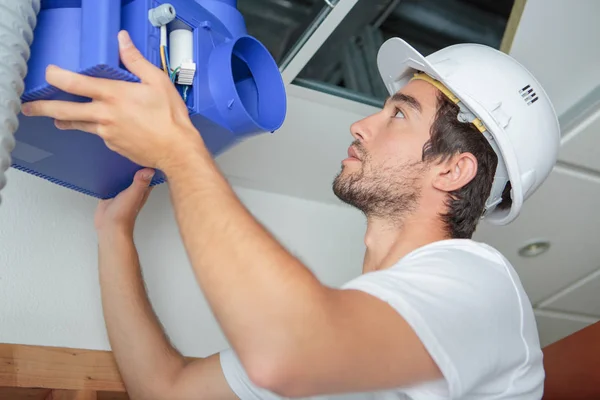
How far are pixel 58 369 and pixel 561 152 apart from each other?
1491mm

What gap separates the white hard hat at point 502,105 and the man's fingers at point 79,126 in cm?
74

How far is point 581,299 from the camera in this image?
9.30 feet

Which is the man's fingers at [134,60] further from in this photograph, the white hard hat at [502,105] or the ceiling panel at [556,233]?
the ceiling panel at [556,233]

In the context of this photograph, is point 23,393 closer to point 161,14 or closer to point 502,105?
point 161,14

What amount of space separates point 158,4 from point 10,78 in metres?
0.27

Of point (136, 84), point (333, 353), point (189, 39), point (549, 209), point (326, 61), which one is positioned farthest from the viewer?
point (549, 209)

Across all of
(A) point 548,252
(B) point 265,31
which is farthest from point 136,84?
(A) point 548,252

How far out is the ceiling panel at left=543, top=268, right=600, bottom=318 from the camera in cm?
274

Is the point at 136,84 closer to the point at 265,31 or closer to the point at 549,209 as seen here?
the point at 265,31

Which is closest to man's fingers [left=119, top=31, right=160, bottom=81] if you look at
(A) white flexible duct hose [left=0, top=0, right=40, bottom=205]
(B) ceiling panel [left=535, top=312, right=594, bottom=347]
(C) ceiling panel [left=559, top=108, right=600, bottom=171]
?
(A) white flexible duct hose [left=0, top=0, right=40, bottom=205]

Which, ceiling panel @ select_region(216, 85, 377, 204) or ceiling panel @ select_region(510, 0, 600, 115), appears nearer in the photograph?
ceiling panel @ select_region(510, 0, 600, 115)

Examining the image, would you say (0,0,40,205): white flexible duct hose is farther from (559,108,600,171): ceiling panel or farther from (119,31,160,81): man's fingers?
(559,108,600,171): ceiling panel

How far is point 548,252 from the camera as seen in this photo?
2.50m

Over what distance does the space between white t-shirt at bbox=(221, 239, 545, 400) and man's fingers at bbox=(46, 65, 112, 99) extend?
463mm
